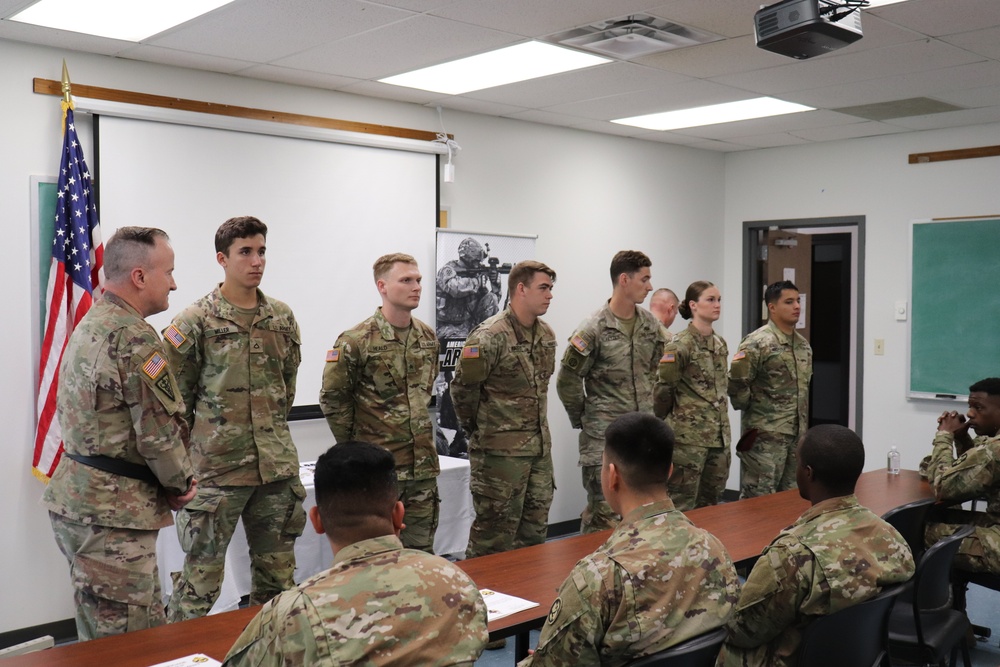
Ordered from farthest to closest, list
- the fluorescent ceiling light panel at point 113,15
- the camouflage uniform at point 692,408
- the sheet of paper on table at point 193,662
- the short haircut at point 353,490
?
the camouflage uniform at point 692,408, the fluorescent ceiling light panel at point 113,15, the sheet of paper on table at point 193,662, the short haircut at point 353,490

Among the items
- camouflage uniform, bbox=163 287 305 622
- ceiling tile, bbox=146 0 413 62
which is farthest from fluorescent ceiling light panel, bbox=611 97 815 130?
camouflage uniform, bbox=163 287 305 622

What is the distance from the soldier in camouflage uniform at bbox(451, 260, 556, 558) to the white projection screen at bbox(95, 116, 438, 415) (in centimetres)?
130

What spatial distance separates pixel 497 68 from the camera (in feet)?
16.0

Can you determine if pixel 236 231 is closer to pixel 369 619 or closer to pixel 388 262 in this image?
pixel 388 262

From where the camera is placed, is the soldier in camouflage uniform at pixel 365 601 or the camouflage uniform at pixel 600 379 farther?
the camouflage uniform at pixel 600 379

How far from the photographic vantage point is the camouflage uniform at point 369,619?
154 cm

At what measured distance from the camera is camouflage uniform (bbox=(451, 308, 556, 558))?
4355 millimetres

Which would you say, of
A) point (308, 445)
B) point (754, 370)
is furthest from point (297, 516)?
point (754, 370)

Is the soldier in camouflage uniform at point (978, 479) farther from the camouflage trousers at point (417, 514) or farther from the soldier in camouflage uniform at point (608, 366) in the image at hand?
the camouflage trousers at point (417, 514)

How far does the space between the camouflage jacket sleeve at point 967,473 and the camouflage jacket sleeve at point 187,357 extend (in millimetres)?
3170

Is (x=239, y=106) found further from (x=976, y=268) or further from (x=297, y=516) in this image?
(x=976, y=268)

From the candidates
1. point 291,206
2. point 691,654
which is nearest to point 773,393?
point 291,206

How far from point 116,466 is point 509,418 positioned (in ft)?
6.79

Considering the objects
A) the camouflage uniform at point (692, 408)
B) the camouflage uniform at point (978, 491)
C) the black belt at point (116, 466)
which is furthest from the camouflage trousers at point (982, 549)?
the black belt at point (116, 466)
